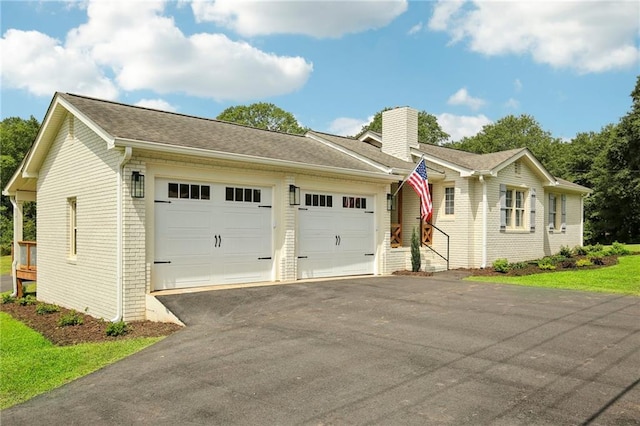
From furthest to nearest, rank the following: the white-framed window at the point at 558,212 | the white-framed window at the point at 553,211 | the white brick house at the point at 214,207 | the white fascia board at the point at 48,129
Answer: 1. the white-framed window at the point at 558,212
2. the white-framed window at the point at 553,211
3. the white fascia board at the point at 48,129
4. the white brick house at the point at 214,207

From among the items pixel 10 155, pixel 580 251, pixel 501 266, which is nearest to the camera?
pixel 501 266

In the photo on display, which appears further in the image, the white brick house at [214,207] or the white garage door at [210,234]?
the white garage door at [210,234]

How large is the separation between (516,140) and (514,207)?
4891cm

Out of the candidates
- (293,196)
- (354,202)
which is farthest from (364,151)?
(293,196)

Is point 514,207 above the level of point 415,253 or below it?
above

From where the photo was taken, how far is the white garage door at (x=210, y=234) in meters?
9.73

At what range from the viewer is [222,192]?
34.8 feet

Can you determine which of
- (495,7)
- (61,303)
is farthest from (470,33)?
(61,303)

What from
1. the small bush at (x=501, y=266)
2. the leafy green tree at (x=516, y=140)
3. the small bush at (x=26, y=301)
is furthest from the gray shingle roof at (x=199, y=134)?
the leafy green tree at (x=516, y=140)

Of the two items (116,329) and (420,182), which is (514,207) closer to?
(420,182)

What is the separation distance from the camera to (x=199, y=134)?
1141 cm

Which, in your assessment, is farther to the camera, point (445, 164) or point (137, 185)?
point (445, 164)

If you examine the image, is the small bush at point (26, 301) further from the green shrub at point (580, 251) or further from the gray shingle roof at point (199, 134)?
the green shrub at point (580, 251)

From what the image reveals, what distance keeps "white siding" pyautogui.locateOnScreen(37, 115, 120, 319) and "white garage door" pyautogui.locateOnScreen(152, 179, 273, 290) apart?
3.23 feet
